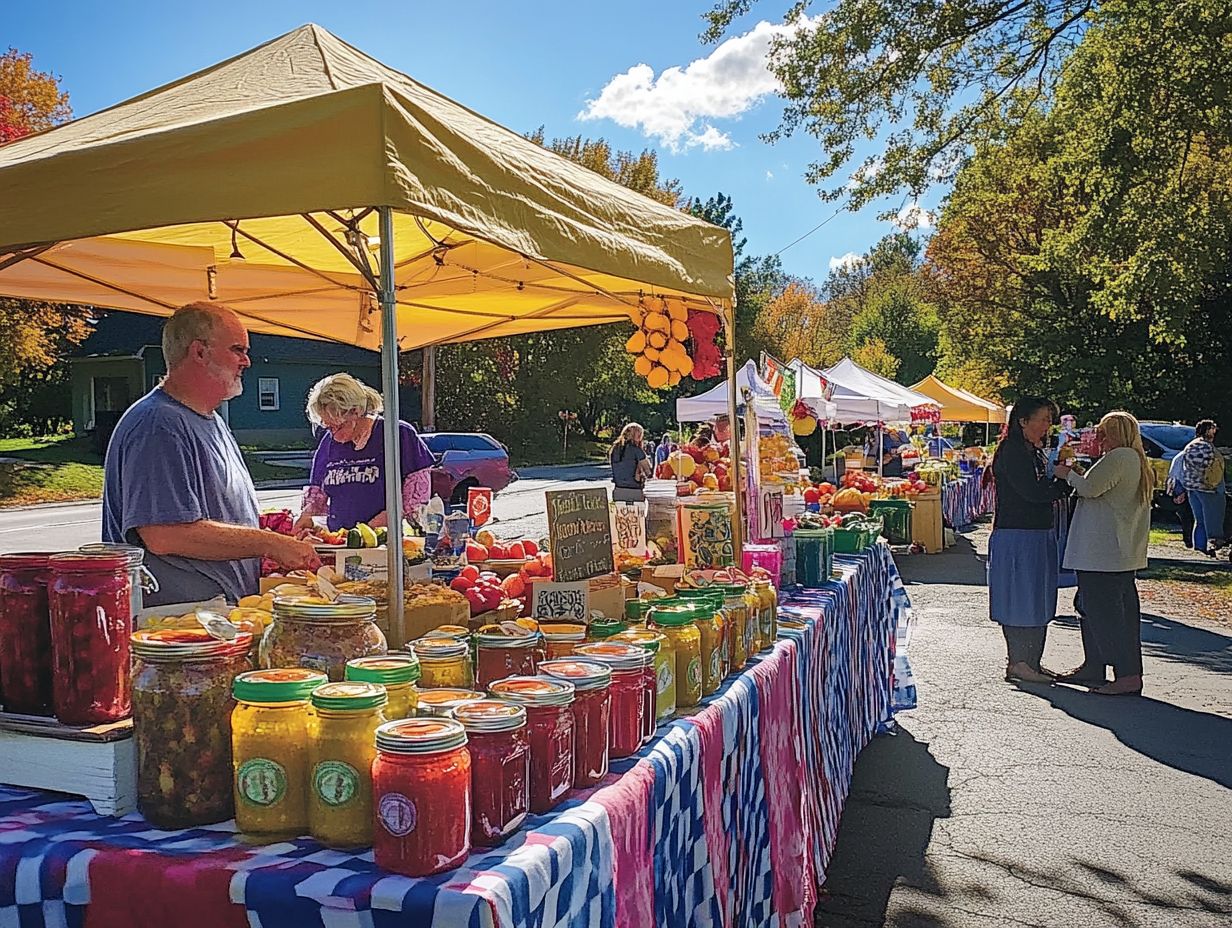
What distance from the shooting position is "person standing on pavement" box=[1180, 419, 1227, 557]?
47.1 feet

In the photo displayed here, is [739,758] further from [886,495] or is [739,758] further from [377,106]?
[886,495]

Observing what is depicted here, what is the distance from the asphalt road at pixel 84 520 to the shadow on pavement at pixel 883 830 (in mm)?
6077

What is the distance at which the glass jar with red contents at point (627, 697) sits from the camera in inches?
83.4

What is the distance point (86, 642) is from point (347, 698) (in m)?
0.57

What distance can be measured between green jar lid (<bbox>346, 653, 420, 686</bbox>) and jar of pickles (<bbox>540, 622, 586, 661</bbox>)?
639 mm

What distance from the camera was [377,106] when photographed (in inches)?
83.4

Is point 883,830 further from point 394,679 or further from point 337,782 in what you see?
point 337,782

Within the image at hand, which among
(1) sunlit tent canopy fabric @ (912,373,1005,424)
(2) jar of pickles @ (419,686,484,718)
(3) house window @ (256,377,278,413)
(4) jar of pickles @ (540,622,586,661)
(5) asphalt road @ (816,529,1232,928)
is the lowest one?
(5) asphalt road @ (816,529,1232,928)

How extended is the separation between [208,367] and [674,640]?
63.1 inches

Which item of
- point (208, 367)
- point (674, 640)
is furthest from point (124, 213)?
point (674, 640)

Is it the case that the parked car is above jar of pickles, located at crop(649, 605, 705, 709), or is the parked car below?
above

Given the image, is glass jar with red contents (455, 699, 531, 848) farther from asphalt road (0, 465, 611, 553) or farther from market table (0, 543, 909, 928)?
asphalt road (0, 465, 611, 553)

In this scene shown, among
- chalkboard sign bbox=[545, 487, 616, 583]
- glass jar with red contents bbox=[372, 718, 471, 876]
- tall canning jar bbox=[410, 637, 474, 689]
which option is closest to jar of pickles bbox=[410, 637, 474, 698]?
tall canning jar bbox=[410, 637, 474, 689]

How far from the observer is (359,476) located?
16.2 feet
